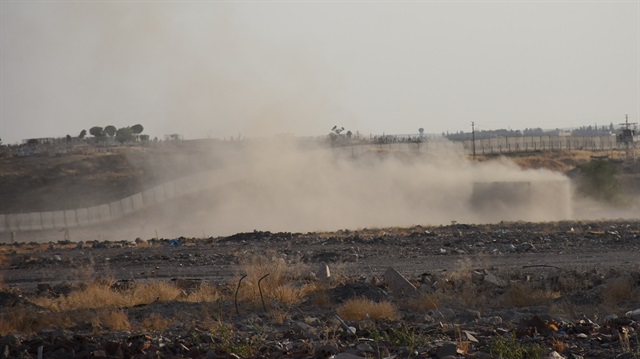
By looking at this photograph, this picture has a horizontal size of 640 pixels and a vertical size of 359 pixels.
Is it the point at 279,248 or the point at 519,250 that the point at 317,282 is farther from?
the point at 279,248

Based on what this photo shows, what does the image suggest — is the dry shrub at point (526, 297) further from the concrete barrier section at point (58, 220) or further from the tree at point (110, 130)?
the tree at point (110, 130)

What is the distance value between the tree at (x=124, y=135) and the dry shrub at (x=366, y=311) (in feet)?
414

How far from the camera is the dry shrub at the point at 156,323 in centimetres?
1573

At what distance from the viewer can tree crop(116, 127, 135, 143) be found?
139750mm

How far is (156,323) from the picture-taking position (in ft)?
52.0

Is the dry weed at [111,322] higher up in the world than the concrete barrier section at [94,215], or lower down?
higher up

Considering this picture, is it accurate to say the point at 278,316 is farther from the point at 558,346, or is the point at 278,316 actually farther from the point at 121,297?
the point at 558,346

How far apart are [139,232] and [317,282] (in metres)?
38.4

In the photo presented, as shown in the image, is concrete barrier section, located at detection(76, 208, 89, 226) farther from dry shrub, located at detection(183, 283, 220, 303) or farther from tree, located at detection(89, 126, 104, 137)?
tree, located at detection(89, 126, 104, 137)

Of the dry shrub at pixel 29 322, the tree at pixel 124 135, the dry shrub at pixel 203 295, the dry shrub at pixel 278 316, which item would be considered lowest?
the dry shrub at pixel 203 295

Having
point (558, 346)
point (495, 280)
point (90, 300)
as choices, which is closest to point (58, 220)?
point (90, 300)

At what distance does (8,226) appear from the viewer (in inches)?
2366

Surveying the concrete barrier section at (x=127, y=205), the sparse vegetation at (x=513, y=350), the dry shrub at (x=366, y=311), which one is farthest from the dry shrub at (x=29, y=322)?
the concrete barrier section at (x=127, y=205)

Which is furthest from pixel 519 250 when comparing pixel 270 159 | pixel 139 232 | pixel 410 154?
pixel 410 154
